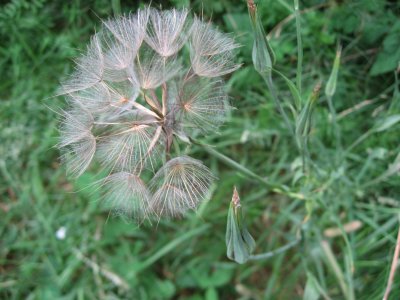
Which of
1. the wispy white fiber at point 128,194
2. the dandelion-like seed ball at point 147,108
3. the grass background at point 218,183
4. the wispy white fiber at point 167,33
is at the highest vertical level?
the wispy white fiber at point 167,33

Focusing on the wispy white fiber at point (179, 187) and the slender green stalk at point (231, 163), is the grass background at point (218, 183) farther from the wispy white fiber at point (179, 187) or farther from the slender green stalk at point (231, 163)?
the wispy white fiber at point (179, 187)

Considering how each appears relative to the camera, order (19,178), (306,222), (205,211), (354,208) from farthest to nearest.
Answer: (19,178), (205,211), (354,208), (306,222)

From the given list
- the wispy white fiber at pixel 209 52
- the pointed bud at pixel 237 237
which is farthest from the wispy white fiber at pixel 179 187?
the wispy white fiber at pixel 209 52

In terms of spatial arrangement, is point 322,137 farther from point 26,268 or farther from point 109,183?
point 26,268

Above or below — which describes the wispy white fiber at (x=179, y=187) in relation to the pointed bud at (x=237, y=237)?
above

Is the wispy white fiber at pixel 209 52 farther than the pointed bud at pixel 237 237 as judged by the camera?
Yes

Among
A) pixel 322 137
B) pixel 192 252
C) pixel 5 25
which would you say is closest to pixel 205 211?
pixel 192 252
